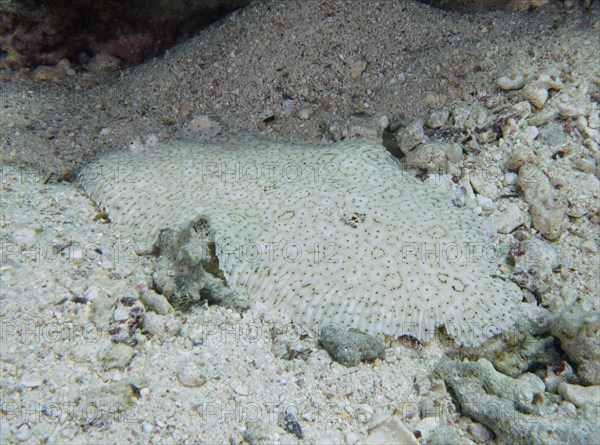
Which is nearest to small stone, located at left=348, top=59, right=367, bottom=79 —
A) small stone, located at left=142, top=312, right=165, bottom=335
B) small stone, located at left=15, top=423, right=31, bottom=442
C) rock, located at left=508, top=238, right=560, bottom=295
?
rock, located at left=508, top=238, right=560, bottom=295

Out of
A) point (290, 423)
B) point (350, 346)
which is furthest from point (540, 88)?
point (290, 423)

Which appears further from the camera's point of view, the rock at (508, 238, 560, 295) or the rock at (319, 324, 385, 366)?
the rock at (508, 238, 560, 295)

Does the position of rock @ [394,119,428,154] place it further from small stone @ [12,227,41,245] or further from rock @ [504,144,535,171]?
small stone @ [12,227,41,245]

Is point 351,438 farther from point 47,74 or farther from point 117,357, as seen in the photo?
point 47,74

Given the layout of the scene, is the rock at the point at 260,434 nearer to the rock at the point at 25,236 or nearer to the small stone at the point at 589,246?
the rock at the point at 25,236

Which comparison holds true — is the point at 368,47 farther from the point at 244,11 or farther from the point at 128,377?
the point at 128,377

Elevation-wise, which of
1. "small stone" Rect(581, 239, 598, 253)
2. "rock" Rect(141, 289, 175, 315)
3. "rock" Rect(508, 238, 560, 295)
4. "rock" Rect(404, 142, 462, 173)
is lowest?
"rock" Rect(141, 289, 175, 315)

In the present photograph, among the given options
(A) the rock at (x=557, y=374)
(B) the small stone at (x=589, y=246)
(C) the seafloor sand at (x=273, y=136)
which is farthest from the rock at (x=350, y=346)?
(B) the small stone at (x=589, y=246)
